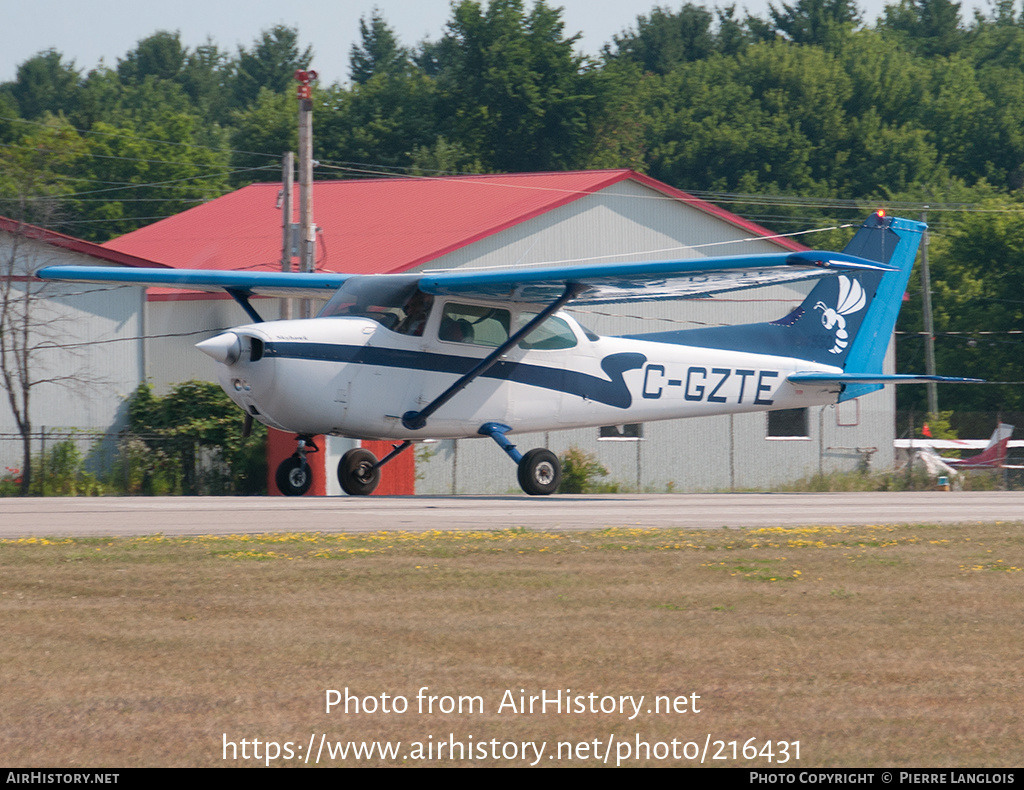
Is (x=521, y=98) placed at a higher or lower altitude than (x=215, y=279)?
higher

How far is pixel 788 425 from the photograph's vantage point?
32.6 meters

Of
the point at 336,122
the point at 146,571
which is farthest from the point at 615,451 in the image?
the point at 336,122

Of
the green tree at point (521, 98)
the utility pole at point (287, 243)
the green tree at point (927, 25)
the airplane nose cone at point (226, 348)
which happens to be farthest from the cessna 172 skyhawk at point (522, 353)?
the green tree at point (927, 25)

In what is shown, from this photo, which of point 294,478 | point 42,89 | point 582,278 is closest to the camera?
point 582,278

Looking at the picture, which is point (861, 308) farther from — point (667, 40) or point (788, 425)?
point (667, 40)

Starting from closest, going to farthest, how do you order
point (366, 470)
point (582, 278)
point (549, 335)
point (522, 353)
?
1. point (582, 278)
2. point (522, 353)
3. point (366, 470)
4. point (549, 335)

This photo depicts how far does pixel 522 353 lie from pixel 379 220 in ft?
56.2

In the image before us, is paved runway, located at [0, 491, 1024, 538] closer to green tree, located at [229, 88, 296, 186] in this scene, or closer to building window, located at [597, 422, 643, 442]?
building window, located at [597, 422, 643, 442]

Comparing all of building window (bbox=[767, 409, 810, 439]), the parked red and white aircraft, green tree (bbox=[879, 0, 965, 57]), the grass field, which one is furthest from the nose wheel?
green tree (bbox=[879, 0, 965, 57])

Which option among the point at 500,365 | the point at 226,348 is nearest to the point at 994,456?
the point at 500,365

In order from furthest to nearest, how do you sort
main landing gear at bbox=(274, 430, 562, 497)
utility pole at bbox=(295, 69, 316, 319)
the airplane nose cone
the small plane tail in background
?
the small plane tail in background → utility pole at bbox=(295, 69, 316, 319) → main landing gear at bbox=(274, 430, 562, 497) → the airplane nose cone

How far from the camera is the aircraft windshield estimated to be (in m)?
16.7

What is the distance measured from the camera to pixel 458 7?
2751 inches

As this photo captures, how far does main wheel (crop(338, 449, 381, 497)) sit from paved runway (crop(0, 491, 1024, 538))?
108 cm
